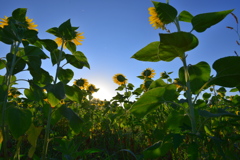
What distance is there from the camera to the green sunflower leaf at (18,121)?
3.44ft

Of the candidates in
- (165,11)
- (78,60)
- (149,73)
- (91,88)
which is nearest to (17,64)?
(78,60)

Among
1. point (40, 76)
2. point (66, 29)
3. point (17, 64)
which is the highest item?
point (66, 29)

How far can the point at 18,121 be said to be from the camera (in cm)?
107

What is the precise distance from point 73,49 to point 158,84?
36.1 inches

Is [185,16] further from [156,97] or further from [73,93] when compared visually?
[73,93]

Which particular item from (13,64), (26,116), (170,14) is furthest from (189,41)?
(13,64)

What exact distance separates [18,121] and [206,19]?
1.17 meters

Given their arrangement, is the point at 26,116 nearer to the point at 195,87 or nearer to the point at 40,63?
the point at 40,63

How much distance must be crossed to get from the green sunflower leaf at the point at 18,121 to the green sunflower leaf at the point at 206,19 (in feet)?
3.60

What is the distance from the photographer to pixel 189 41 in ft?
3.04

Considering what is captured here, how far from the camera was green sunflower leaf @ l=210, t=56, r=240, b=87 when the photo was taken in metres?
0.98

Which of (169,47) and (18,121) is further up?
(169,47)

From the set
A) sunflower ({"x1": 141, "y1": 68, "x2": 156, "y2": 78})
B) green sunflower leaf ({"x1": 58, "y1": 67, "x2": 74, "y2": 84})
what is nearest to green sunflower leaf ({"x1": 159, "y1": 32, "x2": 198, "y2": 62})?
green sunflower leaf ({"x1": 58, "y1": 67, "x2": 74, "y2": 84})

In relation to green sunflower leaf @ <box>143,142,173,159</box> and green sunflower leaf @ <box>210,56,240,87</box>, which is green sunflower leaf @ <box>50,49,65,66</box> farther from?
green sunflower leaf @ <box>210,56,240,87</box>
